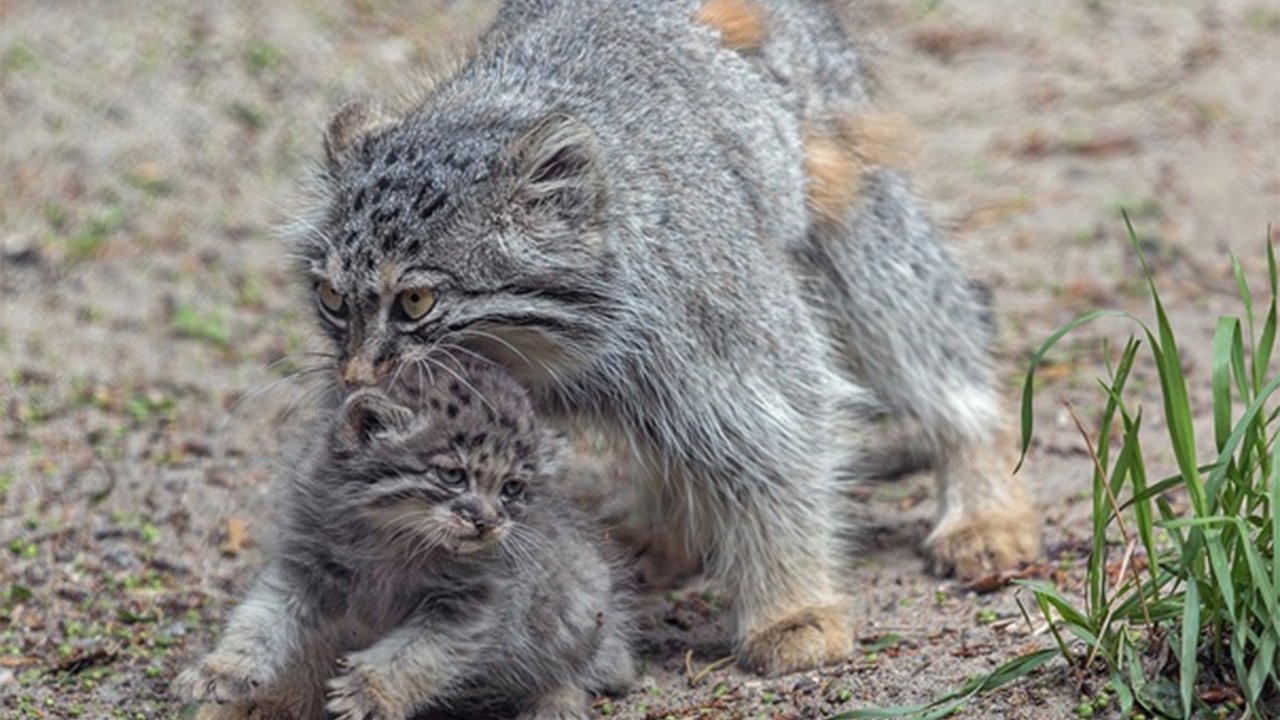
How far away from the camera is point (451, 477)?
200 inches

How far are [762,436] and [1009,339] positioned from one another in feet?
9.28

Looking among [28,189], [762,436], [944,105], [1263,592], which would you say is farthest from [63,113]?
[1263,592]

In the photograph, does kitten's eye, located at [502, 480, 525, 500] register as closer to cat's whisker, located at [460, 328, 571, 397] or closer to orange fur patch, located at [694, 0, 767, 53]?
cat's whisker, located at [460, 328, 571, 397]

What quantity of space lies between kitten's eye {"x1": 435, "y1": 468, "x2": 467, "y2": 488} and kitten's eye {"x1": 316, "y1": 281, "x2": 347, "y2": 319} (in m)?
0.65

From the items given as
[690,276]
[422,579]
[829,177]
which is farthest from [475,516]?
[829,177]

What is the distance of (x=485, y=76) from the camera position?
20.8 ft

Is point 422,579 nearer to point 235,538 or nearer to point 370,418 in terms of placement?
point 370,418

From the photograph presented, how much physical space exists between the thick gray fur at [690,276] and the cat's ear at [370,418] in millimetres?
120

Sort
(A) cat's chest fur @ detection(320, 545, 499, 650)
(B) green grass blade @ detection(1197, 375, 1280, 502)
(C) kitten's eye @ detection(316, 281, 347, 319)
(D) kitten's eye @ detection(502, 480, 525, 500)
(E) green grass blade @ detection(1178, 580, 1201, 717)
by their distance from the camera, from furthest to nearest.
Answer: (C) kitten's eye @ detection(316, 281, 347, 319) < (A) cat's chest fur @ detection(320, 545, 499, 650) < (D) kitten's eye @ detection(502, 480, 525, 500) < (B) green grass blade @ detection(1197, 375, 1280, 502) < (E) green grass blade @ detection(1178, 580, 1201, 717)

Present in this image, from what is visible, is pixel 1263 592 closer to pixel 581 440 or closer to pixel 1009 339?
pixel 581 440

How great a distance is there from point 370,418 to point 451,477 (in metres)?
0.29

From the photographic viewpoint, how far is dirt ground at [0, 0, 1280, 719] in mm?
6227

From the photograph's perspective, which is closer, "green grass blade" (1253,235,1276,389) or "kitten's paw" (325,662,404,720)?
"green grass blade" (1253,235,1276,389)

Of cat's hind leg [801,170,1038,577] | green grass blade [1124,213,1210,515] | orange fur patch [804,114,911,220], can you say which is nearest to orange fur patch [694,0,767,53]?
orange fur patch [804,114,911,220]
